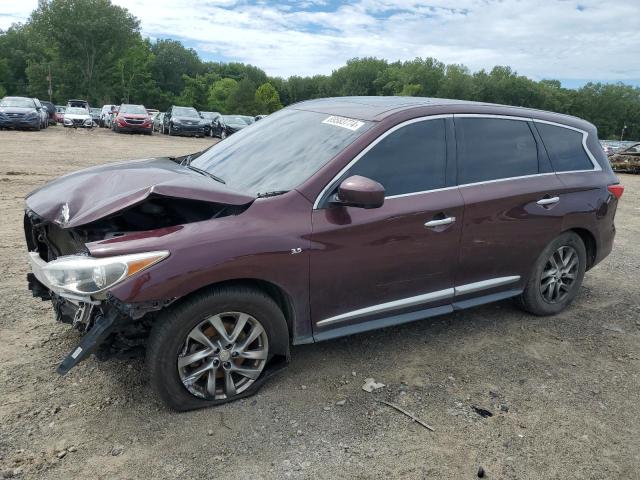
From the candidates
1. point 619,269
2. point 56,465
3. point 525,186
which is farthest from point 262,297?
point 619,269

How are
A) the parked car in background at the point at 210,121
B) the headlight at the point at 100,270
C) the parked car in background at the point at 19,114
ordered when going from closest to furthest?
1. the headlight at the point at 100,270
2. the parked car in background at the point at 19,114
3. the parked car in background at the point at 210,121

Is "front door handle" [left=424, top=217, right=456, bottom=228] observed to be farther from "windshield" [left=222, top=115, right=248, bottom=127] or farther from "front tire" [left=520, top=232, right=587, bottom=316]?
"windshield" [left=222, top=115, right=248, bottom=127]

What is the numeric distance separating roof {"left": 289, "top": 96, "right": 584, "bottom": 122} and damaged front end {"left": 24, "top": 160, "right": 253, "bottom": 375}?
119 centimetres

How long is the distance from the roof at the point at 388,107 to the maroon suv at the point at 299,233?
→ 2 cm

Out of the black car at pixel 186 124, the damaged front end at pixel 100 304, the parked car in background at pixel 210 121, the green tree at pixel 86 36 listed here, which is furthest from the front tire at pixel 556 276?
the green tree at pixel 86 36

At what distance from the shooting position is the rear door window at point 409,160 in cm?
347

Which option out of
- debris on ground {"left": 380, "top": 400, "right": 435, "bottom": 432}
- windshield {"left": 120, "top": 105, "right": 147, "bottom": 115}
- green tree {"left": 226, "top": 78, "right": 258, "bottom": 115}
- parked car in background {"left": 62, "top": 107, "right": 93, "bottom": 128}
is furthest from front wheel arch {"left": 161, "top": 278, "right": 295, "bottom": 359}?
green tree {"left": 226, "top": 78, "right": 258, "bottom": 115}

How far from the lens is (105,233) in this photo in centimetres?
311

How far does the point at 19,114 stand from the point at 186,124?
304 inches

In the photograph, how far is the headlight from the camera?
2.71m

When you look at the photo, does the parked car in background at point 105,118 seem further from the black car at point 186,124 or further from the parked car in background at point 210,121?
the parked car in background at point 210,121

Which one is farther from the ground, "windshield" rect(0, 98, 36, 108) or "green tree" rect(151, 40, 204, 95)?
"green tree" rect(151, 40, 204, 95)

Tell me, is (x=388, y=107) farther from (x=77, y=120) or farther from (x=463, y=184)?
(x=77, y=120)

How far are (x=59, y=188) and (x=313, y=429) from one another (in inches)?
88.1
